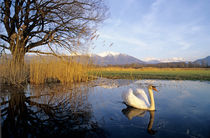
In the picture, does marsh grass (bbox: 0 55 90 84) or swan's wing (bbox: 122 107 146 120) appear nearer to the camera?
swan's wing (bbox: 122 107 146 120)

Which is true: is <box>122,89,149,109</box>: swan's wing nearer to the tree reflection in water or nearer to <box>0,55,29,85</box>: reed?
the tree reflection in water

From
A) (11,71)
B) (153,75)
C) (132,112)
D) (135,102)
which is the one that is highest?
(11,71)

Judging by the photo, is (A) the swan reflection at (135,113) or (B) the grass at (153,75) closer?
(A) the swan reflection at (135,113)

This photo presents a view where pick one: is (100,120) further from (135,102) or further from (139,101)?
(139,101)

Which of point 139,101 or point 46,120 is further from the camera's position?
point 139,101

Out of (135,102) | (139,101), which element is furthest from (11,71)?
(139,101)

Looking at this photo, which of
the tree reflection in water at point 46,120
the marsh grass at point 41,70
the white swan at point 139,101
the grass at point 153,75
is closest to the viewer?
the tree reflection in water at point 46,120

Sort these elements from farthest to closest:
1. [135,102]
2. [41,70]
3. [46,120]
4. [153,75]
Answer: [153,75] → [41,70] → [135,102] → [46,120]

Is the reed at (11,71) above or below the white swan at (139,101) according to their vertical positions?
above

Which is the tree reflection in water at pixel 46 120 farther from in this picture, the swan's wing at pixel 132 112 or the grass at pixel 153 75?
the grass at pixel 153 75

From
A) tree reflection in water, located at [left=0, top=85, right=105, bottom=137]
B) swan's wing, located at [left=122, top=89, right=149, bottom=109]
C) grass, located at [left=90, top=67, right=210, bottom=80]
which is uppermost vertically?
grass, located at [left=90, top=67, right=210, bottom=80]

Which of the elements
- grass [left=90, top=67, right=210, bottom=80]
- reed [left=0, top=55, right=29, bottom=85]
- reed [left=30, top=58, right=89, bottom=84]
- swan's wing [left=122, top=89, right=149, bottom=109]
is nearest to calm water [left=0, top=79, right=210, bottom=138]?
swan's wing [left=122, top=89, right=149, bottom=109]

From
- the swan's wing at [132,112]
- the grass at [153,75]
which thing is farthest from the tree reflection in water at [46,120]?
the grass at [153,75]

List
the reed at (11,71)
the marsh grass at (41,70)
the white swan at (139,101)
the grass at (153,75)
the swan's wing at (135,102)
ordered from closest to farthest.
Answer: the white swan at (139,101)
the swan's wing at (135,102)
the reed at (11,71)
the marsh grass at (41,70)
the grass at (153,75)
